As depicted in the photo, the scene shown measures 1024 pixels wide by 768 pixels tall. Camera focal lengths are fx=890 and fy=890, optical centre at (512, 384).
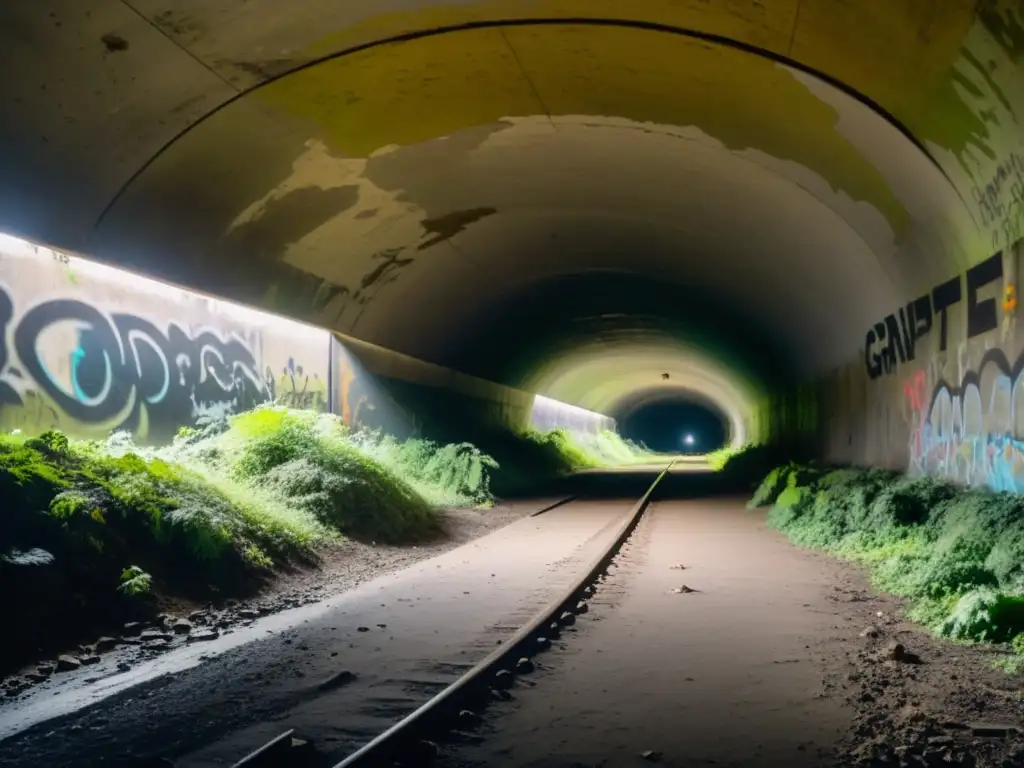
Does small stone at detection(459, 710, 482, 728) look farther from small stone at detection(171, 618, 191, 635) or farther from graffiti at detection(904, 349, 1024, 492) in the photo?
graffiti at detection(904, 349, 1024, 492)

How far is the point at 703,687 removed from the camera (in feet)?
16.1

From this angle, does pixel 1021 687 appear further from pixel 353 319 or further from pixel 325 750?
pixel 353 319

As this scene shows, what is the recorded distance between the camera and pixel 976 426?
824 cm

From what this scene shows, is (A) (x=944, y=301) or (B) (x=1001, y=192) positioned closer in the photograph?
(B) (x=1001, y=192)

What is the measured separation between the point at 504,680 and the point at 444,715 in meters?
0.79

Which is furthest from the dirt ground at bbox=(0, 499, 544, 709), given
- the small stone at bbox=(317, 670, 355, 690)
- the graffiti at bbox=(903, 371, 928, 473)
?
the graffiti at bbox=(903, 371, 928, 473)

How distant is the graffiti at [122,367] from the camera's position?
26.0ft

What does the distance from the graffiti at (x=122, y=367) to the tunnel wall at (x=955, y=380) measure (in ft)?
26.5

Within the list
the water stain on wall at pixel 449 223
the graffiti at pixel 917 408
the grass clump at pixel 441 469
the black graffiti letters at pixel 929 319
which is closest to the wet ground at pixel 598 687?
the black graffiti letters at pixel 929 319

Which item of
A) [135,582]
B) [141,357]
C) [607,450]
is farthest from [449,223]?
[607,450]

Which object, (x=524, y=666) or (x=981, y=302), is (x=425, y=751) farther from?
(x=981, y=302)

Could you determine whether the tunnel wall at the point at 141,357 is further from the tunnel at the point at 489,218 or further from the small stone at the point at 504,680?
the small stone at the point at 504,680

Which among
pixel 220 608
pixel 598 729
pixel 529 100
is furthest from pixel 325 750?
pixel 529 100

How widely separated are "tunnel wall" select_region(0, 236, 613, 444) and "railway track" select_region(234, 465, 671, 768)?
195 inches
